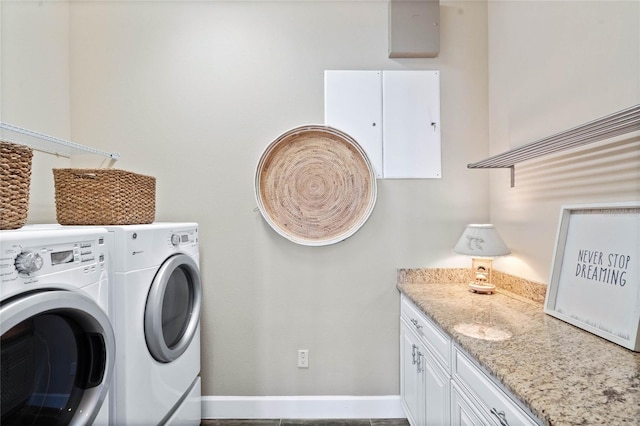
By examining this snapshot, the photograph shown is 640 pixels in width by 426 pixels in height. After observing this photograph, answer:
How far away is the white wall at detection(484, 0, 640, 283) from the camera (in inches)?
46.6

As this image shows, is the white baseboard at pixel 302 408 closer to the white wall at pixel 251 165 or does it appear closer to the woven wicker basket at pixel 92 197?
the white wall at pixel 251 165

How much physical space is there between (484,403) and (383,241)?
1128 millimetres

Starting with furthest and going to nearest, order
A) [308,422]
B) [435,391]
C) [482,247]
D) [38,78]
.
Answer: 1. [308,422]
2. [38,78]
3. [482,247]
4. [435,391]

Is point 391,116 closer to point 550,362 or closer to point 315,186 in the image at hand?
point 315,186

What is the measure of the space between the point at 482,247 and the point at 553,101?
0.77m

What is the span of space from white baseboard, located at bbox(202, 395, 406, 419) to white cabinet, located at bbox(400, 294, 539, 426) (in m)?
0.18

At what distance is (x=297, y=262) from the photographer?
2.03 meters

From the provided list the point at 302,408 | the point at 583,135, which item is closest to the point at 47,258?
the point at 302,408

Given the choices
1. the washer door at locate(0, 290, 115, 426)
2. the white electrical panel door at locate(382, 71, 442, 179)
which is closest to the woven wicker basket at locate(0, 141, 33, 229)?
the washer door at locate(0, 290, 115, 426)

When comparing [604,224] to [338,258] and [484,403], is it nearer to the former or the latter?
[484,403]

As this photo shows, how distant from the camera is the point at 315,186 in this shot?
203 centimetres

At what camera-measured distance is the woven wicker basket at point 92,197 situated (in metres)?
1.42

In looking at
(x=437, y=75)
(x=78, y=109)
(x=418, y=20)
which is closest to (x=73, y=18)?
(x=78, y=109)

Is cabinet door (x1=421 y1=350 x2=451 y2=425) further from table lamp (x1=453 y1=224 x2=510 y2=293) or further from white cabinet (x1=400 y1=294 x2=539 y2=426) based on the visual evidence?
table lamp (x1=453 y1=224 x2=510 y2=293)
